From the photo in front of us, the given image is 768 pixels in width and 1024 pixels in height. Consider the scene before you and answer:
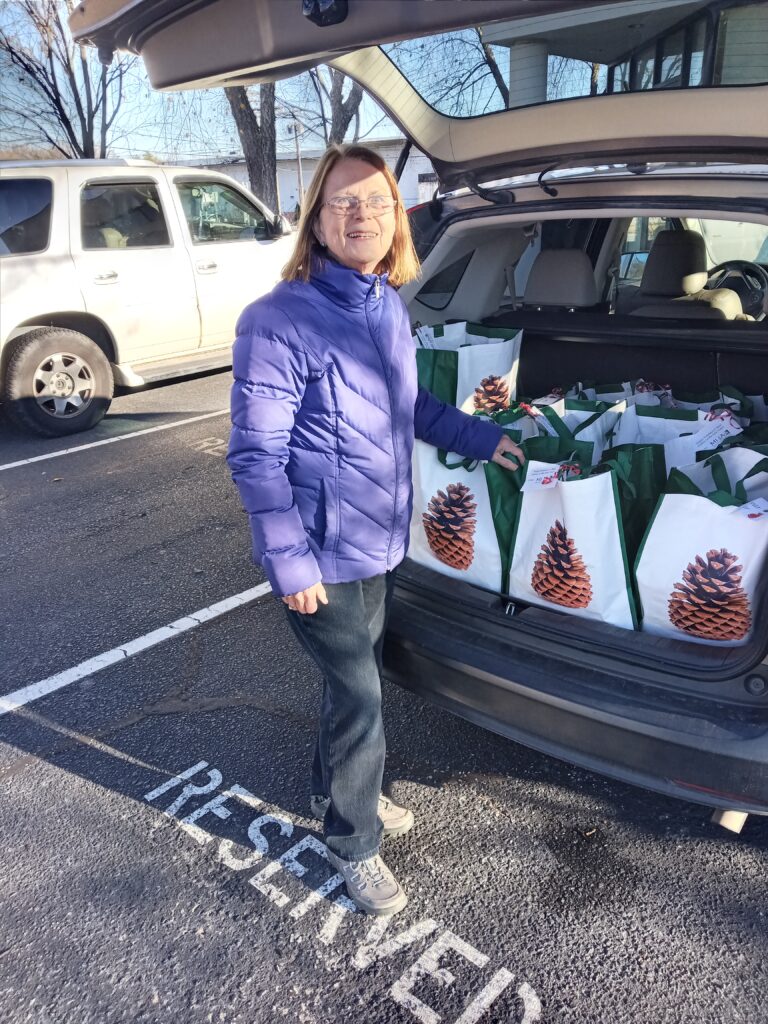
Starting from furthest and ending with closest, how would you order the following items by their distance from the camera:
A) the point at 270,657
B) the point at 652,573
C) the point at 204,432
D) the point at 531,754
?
1. the point at 204,432
2. the point at 270,657
3. the point at 531,754
4. the point at 652,573

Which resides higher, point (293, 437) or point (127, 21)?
point (127, 21)

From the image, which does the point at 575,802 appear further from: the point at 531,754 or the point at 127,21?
the point at 127,21

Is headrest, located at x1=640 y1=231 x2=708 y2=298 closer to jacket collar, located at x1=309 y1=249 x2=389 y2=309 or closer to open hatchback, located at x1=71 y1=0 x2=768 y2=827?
open hatchback, located at x1=71 y1=0 x2=768 y2=827

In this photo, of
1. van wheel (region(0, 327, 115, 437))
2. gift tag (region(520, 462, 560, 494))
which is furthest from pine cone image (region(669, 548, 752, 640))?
van wheel (region(0, 327, 115, 437))

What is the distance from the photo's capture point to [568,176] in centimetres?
268

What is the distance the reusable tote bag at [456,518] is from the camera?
2246 mm

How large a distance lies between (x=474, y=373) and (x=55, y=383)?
4.42m

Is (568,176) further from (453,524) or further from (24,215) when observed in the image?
(24,215)

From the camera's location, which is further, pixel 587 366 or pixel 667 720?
pixel 587 366

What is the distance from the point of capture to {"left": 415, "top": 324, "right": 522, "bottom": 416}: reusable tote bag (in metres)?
2.79

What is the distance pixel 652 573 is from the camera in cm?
194

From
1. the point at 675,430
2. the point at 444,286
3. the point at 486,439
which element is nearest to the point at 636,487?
the point at 486,439

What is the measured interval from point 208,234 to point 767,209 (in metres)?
5.86

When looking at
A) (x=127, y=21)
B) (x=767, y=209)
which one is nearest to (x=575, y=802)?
(x=767, y=209)
